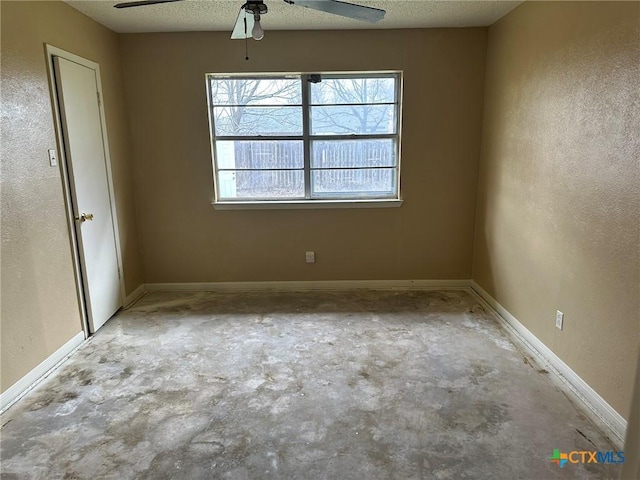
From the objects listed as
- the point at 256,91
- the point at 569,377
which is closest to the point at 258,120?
the point at 256,91

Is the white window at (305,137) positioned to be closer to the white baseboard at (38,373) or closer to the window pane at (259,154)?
the window pane at (259,154)

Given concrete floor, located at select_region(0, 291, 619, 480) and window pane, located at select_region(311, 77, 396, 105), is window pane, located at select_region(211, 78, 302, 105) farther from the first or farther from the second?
concrete floor, located at select_region(0, 291, 619, 480)

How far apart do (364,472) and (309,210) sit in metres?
2.49

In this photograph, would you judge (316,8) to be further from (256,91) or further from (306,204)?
(306,204)

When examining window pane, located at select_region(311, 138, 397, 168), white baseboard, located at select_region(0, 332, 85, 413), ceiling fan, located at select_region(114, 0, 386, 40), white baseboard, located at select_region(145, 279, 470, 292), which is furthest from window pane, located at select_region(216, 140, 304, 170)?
white baseboard, located at select_region(0, 332, 85, 413)

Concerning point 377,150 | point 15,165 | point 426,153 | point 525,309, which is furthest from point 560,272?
point 15,165

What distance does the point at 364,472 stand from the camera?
171 cm

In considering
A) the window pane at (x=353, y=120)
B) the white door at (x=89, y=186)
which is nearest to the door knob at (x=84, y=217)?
the white door at (x=89, y=186)

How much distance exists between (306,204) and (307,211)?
82mm

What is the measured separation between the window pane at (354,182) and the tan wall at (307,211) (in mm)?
171

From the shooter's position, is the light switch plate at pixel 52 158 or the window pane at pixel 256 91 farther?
the window pane at pixel 256 91

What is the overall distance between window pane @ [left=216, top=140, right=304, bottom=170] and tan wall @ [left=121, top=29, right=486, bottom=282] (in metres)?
0.18

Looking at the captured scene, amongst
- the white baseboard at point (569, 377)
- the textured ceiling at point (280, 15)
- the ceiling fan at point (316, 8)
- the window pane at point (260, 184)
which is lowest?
the white baseboard at point (569, 377)

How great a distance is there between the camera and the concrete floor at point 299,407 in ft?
5.77
